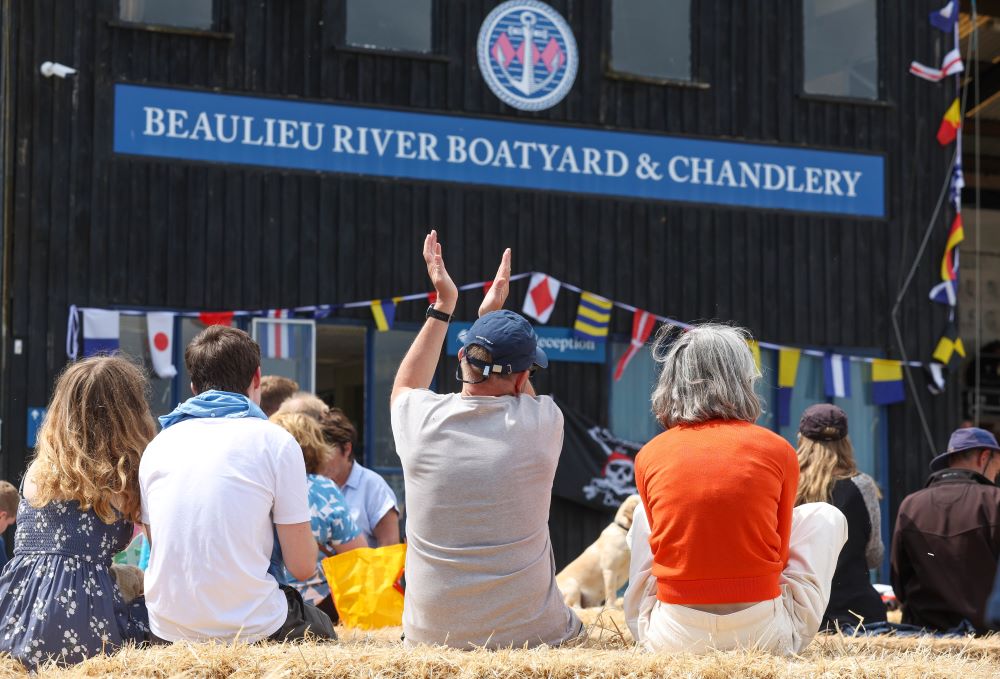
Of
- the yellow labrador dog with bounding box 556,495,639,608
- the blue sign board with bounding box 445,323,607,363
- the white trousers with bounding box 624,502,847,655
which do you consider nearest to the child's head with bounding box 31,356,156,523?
the white trousers with bounding box 624,502,847,655

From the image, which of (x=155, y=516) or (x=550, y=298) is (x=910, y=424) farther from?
(x=155, y=516)

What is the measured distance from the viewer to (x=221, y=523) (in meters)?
4.22

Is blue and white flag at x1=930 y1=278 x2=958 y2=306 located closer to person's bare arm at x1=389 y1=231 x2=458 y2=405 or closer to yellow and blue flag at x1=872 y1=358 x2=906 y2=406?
yellow and blue flag at x1=872 y1=358 x2=906 y2=406

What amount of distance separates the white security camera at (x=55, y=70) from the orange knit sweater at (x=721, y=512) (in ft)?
24.6

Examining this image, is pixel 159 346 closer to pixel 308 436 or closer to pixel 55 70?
pixel 55 70

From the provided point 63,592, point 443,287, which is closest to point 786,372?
point 443,287

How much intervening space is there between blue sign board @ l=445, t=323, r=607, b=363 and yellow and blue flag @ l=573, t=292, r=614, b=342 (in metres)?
0.07

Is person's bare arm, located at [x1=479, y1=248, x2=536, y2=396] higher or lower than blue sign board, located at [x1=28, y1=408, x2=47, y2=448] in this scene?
higher

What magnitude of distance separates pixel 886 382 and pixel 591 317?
2943 mm

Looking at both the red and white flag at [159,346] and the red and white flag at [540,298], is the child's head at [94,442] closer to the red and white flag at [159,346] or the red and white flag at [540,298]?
the red and white flag at [159,346]

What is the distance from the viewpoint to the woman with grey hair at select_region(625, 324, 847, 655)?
407 cm

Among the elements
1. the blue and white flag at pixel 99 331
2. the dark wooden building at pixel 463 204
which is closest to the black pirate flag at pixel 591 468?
the dark wooden building at pixel 463 204

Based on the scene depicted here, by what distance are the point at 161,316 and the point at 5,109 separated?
195cm

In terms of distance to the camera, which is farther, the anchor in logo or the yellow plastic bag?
the anchor in logo
